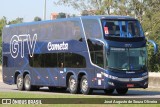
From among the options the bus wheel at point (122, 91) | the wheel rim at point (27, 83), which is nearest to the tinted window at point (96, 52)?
the bus wheel at point (122, 91)

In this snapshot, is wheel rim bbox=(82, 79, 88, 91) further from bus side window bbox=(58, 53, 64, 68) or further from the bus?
bus side window bbox=(58, 53, 64, 68)

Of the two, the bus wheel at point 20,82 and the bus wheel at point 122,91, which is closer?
the bus wheel at point 122,91

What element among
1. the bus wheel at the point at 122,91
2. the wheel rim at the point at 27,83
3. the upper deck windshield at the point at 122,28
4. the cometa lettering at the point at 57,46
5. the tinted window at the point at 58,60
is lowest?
the bus wheel at the point at 122,91

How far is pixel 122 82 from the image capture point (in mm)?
30297

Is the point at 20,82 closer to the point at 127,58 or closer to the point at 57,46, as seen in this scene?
the point at 57,46

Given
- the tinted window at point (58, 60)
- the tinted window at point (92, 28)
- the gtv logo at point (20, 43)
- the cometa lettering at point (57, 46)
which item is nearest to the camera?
the tinted window at point (92, 28)

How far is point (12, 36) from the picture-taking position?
38625 millimetres

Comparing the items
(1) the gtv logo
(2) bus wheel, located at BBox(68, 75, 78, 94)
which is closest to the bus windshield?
(2) bus wheel, located at BBox(68, 75, 78, 94)

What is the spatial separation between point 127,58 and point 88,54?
187 cm

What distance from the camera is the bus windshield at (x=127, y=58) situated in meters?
30.0

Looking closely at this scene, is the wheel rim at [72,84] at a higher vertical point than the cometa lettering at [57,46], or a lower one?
lower

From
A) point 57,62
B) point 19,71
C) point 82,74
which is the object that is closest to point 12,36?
point 19,71

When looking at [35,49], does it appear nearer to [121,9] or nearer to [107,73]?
[107,73]

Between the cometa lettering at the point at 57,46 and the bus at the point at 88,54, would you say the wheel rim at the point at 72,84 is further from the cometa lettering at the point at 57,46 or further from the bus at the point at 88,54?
the cometa lettering at the point at 57,46
